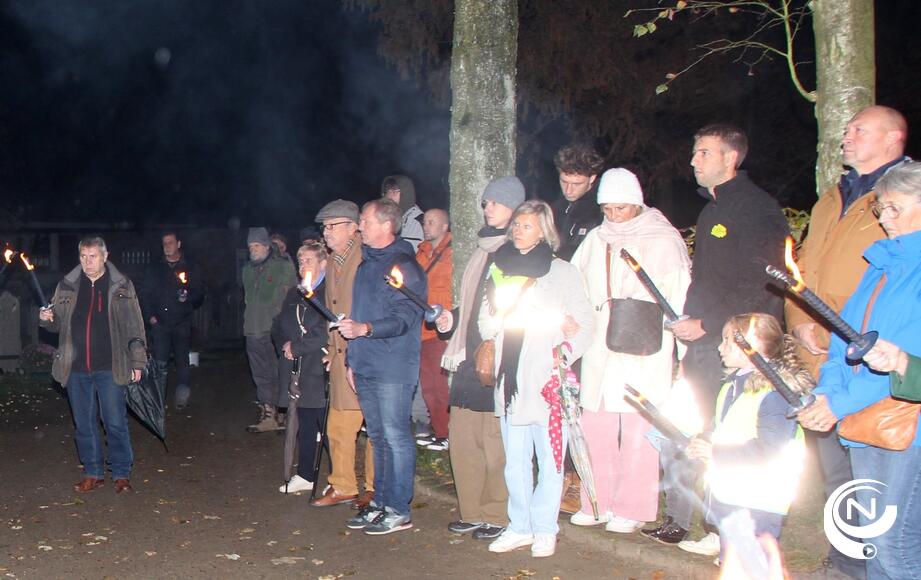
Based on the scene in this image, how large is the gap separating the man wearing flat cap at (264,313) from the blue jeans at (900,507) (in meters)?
7.07

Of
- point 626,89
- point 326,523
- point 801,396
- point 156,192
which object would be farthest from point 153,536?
point 156,192

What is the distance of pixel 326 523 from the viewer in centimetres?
690

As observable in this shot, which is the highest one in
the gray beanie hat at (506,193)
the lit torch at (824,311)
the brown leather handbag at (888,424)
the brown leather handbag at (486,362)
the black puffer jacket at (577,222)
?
the gray beanie hat at (506,193)

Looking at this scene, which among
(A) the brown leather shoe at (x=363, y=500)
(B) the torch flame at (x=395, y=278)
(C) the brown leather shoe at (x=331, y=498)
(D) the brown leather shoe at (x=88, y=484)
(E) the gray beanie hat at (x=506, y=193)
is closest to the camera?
(B) the torch flame at (x=395, y=278)

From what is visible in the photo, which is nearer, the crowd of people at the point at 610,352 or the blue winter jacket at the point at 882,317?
the blue winter jacket at the point at 882,317

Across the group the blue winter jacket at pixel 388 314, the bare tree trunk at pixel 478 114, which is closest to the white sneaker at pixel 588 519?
the blue winter jacket at pixel 388 314

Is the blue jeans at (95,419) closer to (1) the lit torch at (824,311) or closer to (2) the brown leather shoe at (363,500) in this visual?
(2) the brown leather shoe at (363,500)

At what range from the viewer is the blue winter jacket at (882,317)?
12.8 ft

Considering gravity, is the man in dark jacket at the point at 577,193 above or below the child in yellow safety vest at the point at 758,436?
above

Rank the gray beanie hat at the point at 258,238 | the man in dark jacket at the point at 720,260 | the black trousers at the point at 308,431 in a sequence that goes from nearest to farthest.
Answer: the man in dark jacket at the point at 720,260 → the black trousers at the point at 308,431 → the gray beanie hat at the point at 258,238

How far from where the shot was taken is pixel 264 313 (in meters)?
10.3

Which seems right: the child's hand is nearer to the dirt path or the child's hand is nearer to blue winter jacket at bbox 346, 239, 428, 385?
the dirt path

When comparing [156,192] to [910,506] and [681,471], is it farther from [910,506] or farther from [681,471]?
[910,506]

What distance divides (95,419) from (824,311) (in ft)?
20.7
